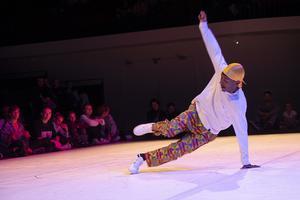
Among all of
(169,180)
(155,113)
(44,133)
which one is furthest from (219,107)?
(155,113)

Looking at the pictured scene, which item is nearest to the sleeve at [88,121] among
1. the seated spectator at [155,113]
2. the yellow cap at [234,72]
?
the seated spectator at [155,113]

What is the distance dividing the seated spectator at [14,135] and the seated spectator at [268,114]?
5.24m

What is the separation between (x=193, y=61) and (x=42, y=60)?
386 centimetres

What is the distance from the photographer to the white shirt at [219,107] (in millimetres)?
4391

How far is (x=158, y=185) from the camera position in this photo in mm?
3854

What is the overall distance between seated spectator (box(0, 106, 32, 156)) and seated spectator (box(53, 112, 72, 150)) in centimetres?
69

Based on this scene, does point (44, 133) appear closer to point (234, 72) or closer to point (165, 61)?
point (165, 61)

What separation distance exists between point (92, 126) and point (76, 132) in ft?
1.19

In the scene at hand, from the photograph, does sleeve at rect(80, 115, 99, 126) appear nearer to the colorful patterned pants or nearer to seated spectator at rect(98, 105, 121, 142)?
seated spectator at rect(98, 105, 121, 142)

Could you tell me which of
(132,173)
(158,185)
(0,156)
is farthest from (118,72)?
(158,185)

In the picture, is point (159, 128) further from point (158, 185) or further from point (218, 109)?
point (158, 185)

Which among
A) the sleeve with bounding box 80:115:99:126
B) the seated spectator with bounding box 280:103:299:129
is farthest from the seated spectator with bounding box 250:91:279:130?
the sleeve with bounding box 80:115:99:126

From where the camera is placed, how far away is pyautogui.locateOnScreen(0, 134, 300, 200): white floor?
3414 millimetres

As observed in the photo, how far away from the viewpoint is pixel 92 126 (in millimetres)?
10266
